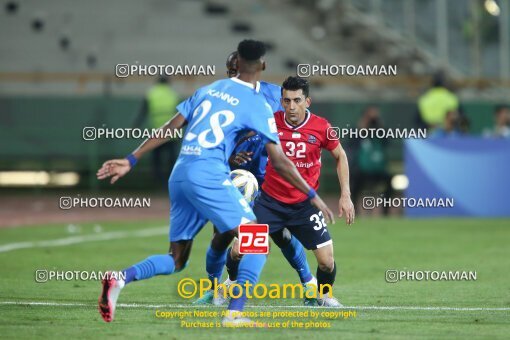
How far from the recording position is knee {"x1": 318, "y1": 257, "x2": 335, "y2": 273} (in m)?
10.9

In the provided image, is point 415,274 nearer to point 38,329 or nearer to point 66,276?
point 66,276

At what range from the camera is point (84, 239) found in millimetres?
18922

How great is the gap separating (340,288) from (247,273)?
11.0 feet

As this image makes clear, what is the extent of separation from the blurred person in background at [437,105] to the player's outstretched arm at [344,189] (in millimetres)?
14302

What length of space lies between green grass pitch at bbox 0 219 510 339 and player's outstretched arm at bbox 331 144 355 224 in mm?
878

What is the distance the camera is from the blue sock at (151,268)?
933 cm

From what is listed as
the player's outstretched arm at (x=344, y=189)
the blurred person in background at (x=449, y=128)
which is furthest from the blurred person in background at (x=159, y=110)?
the player's outstretched arm at (x=344, y=189)

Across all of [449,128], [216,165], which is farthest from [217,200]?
[449,128]

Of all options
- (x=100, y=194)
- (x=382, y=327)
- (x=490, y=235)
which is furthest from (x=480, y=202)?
(x=382, y=327)

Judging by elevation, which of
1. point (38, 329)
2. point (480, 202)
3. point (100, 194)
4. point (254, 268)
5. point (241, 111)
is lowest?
point (100, 194)

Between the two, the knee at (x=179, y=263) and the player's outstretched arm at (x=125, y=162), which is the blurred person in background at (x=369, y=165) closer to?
the knee at (x=179, y=263)

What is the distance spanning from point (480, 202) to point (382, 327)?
1400 centimetres

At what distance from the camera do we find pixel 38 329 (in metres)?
9.24

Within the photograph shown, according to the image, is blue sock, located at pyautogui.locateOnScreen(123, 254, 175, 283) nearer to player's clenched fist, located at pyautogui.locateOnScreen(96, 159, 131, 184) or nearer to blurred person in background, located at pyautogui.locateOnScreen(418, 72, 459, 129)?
player's clenched fist, located at pyautogui.locateOnScreen(96, 159, 131, 184)
